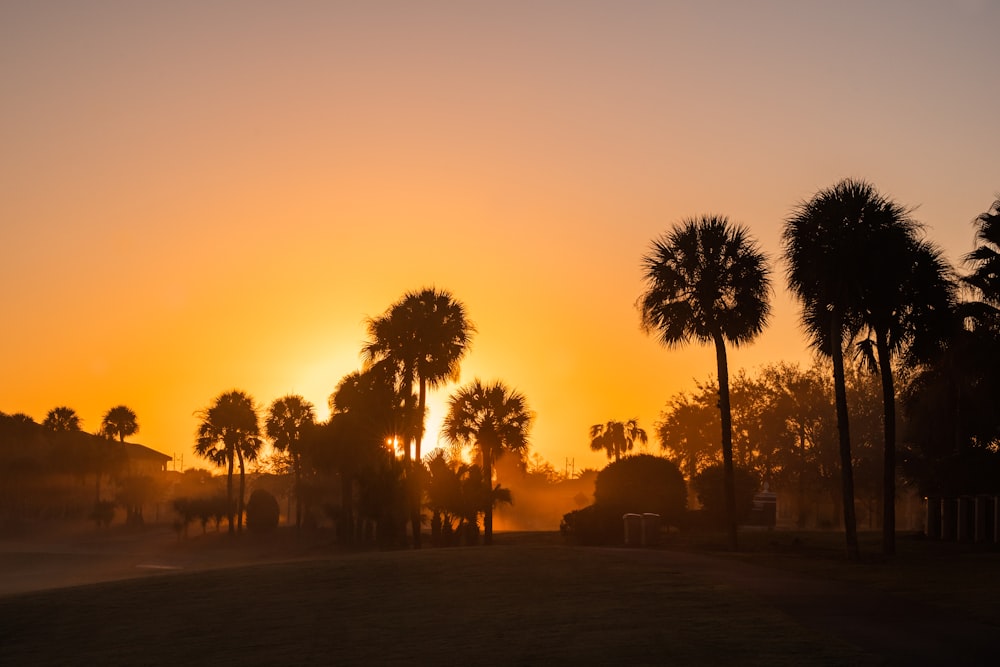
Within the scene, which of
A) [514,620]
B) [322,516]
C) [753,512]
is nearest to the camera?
[514,620]

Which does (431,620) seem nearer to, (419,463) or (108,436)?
(419,463)

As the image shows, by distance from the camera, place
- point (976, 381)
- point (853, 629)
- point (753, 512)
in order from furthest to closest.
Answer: point (753, 512) → point (976, 381) → point (853, 629)

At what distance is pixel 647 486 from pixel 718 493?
5.76 m

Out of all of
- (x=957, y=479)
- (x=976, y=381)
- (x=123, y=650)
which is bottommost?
(x=123, y=650)

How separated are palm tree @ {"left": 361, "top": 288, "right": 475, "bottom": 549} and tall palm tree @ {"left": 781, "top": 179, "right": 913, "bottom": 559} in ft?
78.0

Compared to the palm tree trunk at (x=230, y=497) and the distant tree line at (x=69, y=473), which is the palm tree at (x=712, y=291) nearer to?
the palm tree trunk at (x=230, y=497)

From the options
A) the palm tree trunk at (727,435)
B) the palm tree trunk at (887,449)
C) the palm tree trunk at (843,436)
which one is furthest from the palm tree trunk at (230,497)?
the palm tree trunk at (887,449)

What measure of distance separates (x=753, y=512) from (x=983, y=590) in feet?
125

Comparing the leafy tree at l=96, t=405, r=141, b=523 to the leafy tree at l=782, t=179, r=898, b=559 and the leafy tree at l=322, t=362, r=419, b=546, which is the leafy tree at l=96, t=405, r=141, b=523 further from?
the leafy tree at l=782, t=179, r=898, b=559

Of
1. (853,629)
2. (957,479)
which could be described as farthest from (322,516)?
(853,629)

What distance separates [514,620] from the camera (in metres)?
22.0

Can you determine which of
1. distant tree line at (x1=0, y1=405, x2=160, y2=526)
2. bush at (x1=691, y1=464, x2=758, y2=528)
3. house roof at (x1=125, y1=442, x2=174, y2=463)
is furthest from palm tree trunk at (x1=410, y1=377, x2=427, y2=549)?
house roof at (x1=125, y1=442, x2=174, y2=463)

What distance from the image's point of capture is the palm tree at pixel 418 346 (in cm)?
5475

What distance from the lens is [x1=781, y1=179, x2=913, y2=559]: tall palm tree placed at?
1318 inches
